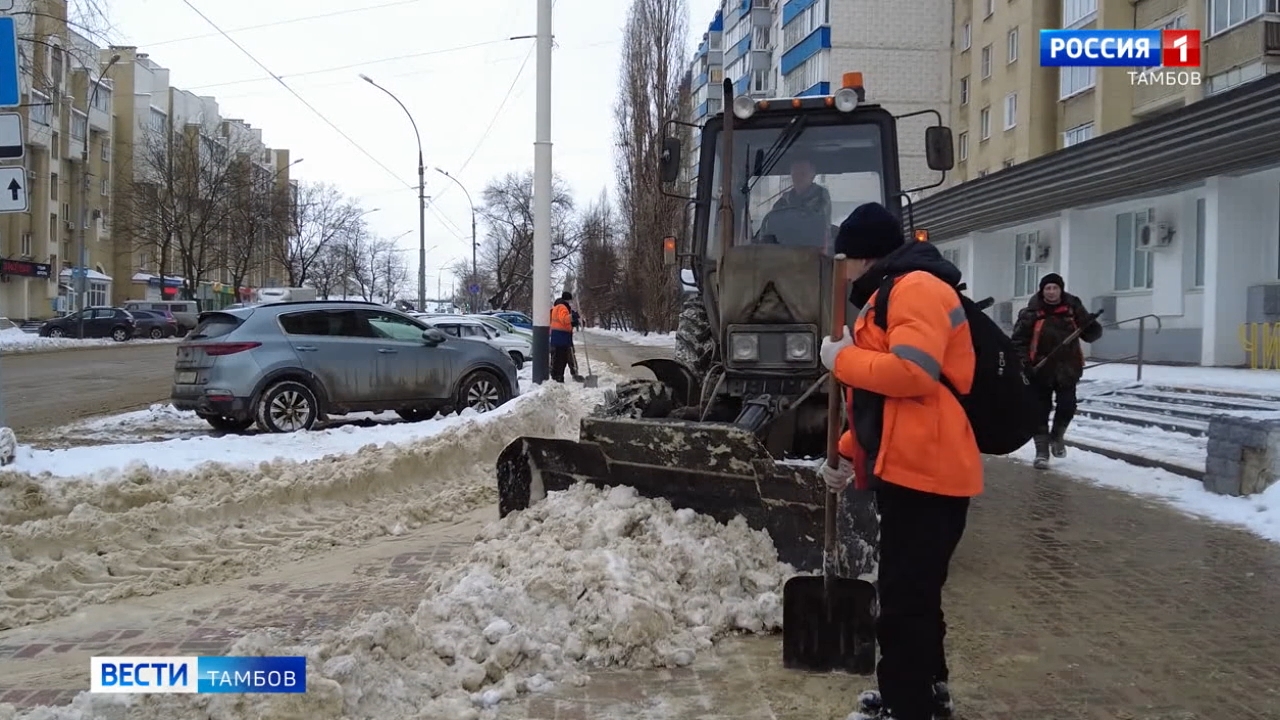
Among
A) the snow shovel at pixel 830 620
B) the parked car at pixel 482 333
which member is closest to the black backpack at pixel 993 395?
the snow shovel at pixel 830 620

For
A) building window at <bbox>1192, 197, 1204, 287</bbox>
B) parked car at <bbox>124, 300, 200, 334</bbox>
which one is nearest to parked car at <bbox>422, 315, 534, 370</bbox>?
building window at <bbox>1192, 197, 1204, 287</bbox>

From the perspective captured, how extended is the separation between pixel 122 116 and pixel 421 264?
4519 cm

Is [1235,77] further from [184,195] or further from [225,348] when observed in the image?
[184,195]

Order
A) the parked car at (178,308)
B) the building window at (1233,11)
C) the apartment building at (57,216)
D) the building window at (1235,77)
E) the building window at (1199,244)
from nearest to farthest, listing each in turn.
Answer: the building window at (1199,244) → the building window at (1233,11) → the building window at (1235,77) → the parked car at (178,308) → the apartment building at (57,216)

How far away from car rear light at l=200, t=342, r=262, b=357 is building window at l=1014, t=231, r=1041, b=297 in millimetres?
20612

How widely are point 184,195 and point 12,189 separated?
46.1 meters

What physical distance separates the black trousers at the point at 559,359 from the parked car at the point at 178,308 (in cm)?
3517

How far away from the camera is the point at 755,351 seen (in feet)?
20.8

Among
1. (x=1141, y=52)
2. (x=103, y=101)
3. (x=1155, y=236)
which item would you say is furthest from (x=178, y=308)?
(x=1155, y=236)

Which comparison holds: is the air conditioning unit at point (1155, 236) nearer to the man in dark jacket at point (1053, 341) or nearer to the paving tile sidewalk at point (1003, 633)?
the man in dark jacket at point (1053, 341)

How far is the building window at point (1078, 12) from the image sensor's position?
2680 cm

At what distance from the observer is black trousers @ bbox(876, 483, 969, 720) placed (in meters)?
3.36

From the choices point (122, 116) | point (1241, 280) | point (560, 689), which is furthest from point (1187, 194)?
point (122, 116)

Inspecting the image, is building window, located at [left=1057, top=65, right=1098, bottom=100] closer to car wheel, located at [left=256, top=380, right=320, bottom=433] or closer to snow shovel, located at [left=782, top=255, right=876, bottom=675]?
car wheel, located at [left=256, top=380, right=320, bottom=433]
